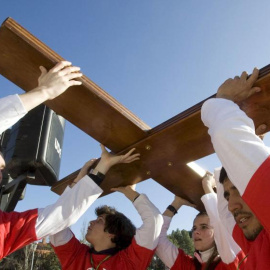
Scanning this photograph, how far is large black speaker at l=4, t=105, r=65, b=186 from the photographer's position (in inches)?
91.7

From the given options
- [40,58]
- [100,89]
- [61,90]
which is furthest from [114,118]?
[40,58]

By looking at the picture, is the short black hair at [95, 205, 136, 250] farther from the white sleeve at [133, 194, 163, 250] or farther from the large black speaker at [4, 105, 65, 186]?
the large black speaker at [4, 105, 65, 186]

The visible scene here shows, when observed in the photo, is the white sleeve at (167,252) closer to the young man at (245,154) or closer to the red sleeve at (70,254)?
the red sleeve at (70,254)

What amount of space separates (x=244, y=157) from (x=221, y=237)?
155 centimetres

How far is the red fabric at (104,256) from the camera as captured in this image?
2.51 metres

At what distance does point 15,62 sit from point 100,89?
44cm

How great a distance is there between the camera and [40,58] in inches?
62.5

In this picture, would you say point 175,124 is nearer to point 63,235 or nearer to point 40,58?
point 40,58

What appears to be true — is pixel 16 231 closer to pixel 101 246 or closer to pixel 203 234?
pixel 101 246

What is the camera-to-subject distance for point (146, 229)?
2.52 meters

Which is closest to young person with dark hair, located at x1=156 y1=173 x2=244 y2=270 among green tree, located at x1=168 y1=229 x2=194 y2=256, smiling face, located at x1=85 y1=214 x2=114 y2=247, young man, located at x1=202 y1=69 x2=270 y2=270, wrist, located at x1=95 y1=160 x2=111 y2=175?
smiling face, located at x1=85 y1=214 x2=114 y2=247

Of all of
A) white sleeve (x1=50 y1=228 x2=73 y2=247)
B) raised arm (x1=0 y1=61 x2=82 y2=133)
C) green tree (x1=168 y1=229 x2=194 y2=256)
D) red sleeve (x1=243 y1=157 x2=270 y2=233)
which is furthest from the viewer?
green tree (x1=168 y1=229 x2=194 y2=256)

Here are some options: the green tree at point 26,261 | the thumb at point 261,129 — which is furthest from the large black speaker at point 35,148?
the green tree at point 26,261

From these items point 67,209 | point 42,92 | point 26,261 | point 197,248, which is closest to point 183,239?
point 26,261
